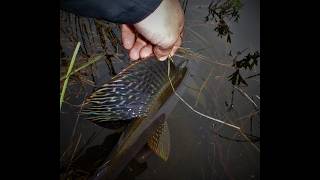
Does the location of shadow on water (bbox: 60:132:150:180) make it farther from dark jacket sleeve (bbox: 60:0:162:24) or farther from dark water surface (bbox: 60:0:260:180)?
dark jacket sleeve (bbox: 60:0:162:24)

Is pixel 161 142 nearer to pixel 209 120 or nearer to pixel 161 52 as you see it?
pixel 209 120

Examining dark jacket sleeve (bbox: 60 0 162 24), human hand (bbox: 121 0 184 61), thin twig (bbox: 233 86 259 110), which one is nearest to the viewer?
dark jacket sleeve (bbox: 60 0 162 24)

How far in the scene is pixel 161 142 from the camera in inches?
57.9

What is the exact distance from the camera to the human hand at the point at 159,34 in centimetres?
140

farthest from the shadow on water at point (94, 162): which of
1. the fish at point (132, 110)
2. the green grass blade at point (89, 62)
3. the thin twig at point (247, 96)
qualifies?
the thin twig at point (247, 96)

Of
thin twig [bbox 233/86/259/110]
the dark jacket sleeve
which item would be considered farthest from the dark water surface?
the dark jacket sleeve

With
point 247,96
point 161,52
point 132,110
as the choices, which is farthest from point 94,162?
point 247,96

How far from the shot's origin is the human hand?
1399mm

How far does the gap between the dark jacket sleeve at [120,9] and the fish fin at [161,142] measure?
1.35 feet

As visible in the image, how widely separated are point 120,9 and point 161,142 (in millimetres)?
504

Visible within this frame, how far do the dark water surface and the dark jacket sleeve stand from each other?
0.78ft

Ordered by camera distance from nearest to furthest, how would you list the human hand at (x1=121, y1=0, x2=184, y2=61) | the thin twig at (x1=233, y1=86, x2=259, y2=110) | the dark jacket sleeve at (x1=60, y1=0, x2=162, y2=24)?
the dark jacket sleeve at (x1=60, y1=0, x2=162, y2=24), the human hand at (x1=121, y1=0, x2=184, y2=61), the thin twig at (x1=233, y1=86, x2=259, y2=110)
